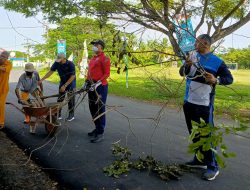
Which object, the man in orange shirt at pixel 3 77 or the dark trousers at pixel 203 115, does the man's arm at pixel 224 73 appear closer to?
the dark trousers at pixel 203 115

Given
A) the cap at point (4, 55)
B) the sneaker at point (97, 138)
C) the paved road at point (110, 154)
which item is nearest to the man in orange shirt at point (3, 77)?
the cap at point (4, 55)

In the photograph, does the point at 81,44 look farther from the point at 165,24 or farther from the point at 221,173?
the point at 221,173

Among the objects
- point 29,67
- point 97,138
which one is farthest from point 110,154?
point 29,67

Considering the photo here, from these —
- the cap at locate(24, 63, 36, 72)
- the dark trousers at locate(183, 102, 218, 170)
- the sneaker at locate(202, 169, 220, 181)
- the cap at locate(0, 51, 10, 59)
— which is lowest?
the sneaker at locate(202, 169, 220, 181)

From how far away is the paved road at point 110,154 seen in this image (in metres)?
5.02

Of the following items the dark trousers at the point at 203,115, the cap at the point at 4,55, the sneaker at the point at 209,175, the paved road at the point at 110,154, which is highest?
the cap at the point at 4,55

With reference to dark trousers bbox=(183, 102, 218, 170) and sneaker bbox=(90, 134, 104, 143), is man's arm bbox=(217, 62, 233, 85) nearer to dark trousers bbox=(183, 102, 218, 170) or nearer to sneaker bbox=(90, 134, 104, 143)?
dark trousers bbox=(183, 102, 218, 170)

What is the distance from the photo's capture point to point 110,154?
6.33 metres

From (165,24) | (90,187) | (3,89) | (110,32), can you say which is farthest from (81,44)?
(3,89)

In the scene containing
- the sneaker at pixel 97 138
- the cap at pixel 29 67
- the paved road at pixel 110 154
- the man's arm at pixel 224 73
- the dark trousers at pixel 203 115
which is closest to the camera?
the man's arm at pixel 224 73

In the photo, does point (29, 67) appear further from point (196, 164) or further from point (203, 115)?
point (203, 115)

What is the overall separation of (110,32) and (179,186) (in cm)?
279

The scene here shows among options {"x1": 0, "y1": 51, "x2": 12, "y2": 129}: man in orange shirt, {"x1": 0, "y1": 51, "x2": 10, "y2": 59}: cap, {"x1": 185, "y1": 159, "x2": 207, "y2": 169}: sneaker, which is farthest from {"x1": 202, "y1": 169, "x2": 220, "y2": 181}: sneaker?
{"x1": 0, "y1": 51, "x2": 10, "y2": 59}: cap

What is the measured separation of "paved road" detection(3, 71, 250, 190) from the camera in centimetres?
502
